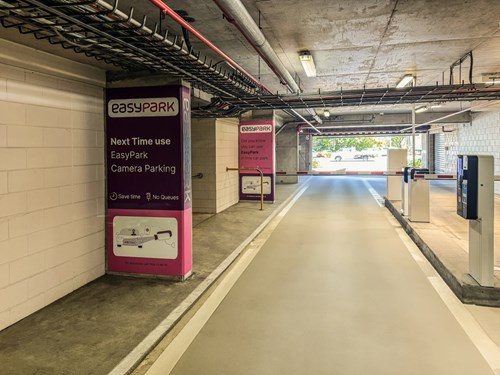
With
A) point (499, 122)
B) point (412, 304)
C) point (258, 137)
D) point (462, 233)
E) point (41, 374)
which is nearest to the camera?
point (41, 374)

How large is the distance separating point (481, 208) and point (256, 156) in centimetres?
696

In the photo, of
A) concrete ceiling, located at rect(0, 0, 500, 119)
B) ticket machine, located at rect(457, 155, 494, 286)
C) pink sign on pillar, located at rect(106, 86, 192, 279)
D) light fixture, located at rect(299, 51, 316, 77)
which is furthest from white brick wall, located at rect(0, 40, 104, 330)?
ticket machine, located at rect(457, 155, 494, 286)

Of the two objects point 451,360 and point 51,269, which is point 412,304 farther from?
point 51,269

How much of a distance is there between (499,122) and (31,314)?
515 inches

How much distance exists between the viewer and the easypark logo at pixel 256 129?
10.2 m

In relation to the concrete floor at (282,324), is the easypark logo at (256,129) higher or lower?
higher

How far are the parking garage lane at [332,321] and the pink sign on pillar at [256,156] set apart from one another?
4.53 metres

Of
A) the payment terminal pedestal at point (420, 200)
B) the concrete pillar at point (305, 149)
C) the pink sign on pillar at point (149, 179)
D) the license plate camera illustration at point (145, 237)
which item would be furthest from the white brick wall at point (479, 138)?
the license plate camera illustration at point (145, 237)

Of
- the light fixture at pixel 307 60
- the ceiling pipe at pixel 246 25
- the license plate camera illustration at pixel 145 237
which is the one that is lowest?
the license plate camera illustration at pixel 145 237

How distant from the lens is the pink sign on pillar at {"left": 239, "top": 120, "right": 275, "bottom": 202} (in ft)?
33.3

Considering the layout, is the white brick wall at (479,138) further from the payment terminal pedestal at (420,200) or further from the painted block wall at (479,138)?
the payment terminal pedestal at (420,200)

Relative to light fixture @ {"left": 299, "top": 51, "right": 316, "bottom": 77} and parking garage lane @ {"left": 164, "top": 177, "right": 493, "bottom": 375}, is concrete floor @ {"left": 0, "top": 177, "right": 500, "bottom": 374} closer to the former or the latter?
parking garage lane @ {"left": 164, "top": 177, "right": 493, "bottom": 375}

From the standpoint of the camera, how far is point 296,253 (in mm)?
5641

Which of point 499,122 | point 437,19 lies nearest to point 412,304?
point 437,19
